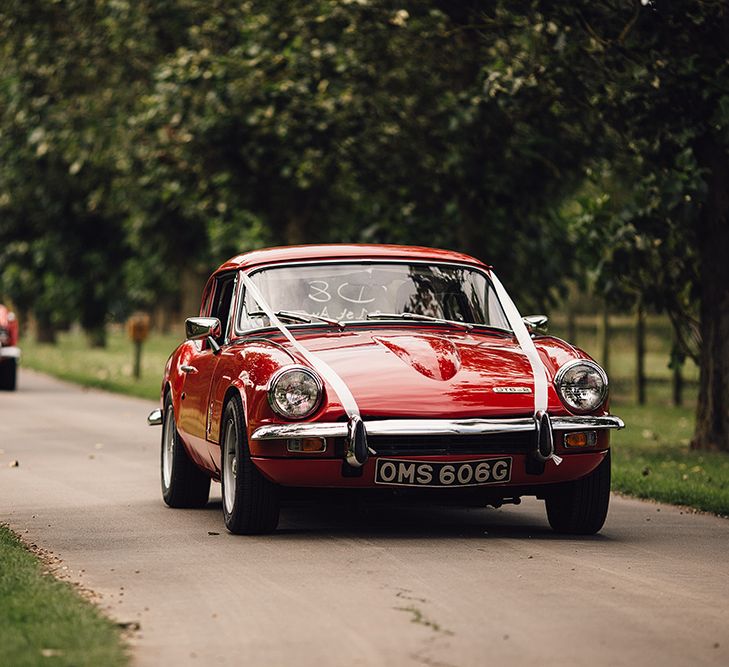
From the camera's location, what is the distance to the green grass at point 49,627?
545 cm

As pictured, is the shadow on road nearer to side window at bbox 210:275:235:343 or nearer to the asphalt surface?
the asphalt surface

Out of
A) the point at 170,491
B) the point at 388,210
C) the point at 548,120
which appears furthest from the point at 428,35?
the point at 170,491

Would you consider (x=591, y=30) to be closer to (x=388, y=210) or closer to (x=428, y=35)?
(x=428, y=35)

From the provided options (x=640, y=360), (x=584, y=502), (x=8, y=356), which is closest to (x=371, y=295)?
(x=584, y=502)

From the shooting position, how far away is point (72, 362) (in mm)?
38625

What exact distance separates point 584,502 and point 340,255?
212cm

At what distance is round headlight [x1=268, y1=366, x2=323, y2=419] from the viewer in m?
8.35

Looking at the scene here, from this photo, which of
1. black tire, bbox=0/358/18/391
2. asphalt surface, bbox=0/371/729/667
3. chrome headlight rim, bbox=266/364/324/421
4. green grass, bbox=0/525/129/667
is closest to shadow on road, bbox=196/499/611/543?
asphalt surface, bbox=0/371/729/667

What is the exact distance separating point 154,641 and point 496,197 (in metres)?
14.0

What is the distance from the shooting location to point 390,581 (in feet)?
23.5

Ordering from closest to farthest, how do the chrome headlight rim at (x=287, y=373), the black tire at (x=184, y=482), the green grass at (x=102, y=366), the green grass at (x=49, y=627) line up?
the green grass at (x=49, y=627) < the chrome headlight rim at (x=287, y=373) < the black tire at (x=184, y=482) < the green grass at (x=102, y=366)

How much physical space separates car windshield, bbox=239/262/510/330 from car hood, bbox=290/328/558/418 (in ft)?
1.19

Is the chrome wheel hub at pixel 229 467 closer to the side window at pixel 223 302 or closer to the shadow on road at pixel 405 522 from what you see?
the shadow on road at pixel 405 522

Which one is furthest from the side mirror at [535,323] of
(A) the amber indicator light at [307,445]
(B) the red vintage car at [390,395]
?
(A) the amber indicator light at [307,445]
